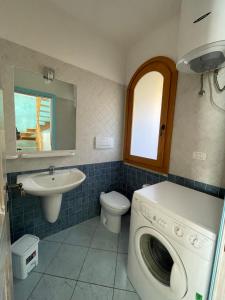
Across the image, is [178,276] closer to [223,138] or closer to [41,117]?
[223,138]

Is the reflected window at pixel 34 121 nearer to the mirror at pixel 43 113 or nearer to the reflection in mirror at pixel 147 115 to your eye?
the mirror at pixel 43 113

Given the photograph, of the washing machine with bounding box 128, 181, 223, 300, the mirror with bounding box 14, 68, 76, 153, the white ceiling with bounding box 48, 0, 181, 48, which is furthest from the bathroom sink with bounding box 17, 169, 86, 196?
the white ceiling with bounding box 48, 0, 181, 48

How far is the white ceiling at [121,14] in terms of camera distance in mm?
1382

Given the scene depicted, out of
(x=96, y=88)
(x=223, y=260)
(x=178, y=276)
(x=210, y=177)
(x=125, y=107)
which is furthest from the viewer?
(x=125, y=107)

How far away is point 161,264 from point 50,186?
3.92 ft

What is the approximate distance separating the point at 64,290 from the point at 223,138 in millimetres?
1785

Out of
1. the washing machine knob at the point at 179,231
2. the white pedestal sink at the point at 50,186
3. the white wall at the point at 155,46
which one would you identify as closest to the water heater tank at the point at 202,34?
the white wall at the point at 155,46

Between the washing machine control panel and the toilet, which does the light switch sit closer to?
the toilet

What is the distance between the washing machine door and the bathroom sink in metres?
0.72

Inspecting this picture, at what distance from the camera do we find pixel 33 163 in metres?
1.49

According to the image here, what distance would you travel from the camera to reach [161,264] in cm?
112

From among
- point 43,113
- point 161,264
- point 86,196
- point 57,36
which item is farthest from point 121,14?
point 161,264

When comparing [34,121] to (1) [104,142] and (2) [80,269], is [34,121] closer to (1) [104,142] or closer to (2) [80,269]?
(1) [104,142]

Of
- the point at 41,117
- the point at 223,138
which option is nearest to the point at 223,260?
the point at 223,138
